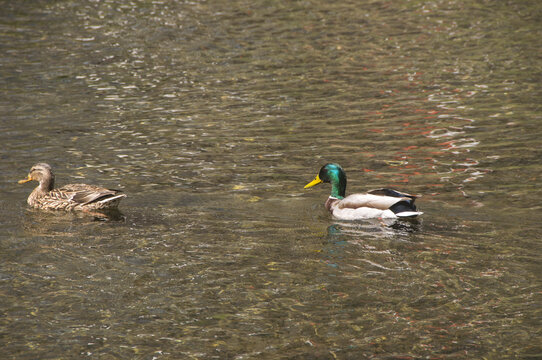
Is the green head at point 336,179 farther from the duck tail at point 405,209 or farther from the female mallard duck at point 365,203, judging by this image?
the duck tail at point 405,209

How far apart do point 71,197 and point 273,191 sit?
301 cm

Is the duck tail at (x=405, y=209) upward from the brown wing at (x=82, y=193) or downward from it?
downward

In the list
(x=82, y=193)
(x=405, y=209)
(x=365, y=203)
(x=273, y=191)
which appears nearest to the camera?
(x=405, y=209)

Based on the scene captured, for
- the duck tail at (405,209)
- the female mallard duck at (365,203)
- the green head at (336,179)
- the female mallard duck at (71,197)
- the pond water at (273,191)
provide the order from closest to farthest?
the pond water at (273,191)
the duck tail at (405,209)
the female mallard duck at (365,203)
the female mallard duck at (71,197)
the green head at (336,179)

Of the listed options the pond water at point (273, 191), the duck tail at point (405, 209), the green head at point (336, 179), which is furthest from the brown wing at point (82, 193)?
the duck tail at point (405, 209)

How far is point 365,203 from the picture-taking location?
11.7 meters

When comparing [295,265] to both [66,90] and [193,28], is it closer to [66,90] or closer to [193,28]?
[66,90]

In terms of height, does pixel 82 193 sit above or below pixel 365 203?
above

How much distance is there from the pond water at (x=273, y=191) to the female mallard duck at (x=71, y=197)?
9.2 inches

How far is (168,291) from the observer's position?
9.12 metres

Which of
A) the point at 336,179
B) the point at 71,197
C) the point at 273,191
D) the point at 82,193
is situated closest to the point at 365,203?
the point at 336,179

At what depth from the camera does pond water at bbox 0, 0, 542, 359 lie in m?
8.26

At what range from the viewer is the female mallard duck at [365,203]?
11336 millimetres

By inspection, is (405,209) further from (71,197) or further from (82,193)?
(71,197)
